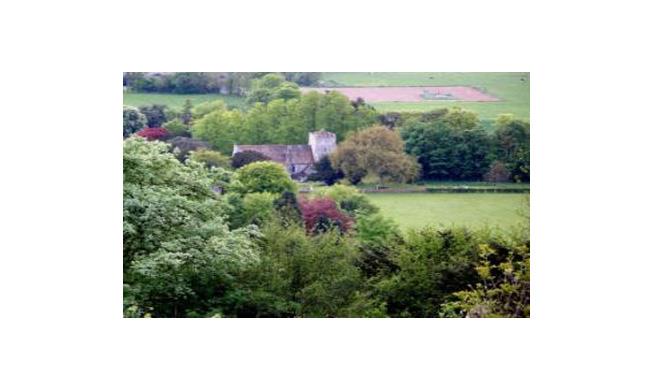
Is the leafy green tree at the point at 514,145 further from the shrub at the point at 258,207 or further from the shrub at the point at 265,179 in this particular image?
the shrub at the point at 258,207

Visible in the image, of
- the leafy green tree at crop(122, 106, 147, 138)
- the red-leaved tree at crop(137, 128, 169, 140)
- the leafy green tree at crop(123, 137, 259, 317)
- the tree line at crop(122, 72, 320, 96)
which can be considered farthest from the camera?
the red-leaved tree at crop(137, 128, 169, 140)

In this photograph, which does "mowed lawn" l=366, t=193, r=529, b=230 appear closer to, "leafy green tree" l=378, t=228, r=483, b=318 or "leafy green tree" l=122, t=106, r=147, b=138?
"leafy green tree" l=378, t=228, r=483, b=318

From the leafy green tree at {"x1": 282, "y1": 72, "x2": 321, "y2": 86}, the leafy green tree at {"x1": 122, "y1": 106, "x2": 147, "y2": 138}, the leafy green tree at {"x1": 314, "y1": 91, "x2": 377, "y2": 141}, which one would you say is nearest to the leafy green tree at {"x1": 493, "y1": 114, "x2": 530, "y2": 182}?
the leafy green tree at {"x1": 314, "y1": 91, "x2": 377, "y2": 141}

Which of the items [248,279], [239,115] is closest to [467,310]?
[248,279]

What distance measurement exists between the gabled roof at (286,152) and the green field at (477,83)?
2.42 feet

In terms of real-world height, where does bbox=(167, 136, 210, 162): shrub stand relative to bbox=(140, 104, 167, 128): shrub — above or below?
below

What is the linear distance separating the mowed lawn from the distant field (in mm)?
1709

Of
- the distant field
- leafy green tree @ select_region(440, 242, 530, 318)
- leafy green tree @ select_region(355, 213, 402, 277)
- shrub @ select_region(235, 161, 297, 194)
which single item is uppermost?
the distant field

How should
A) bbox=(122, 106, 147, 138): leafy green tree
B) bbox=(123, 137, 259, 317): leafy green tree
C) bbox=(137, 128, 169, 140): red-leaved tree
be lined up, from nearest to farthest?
bbox=(123, 137, 259, 317): leafy green tree → bbox=(122, 106, 147, 138): leafy green tree → bbox=(137, 128, 169, 140): red-leaved tree

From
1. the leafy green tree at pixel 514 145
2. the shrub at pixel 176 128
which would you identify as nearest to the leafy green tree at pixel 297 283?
the shrub at pixel 176 128

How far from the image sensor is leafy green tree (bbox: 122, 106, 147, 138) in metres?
13.3

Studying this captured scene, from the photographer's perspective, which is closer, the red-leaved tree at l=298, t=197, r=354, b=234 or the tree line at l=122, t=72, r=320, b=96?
the tree line at l=122, t=72, r=320, b=96

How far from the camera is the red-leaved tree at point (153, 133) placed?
44.0 feet

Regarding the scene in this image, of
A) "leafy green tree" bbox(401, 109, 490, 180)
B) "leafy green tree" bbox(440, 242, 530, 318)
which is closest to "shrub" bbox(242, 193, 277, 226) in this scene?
"leafy green tree" bbox(401, 109, 490, 180)
